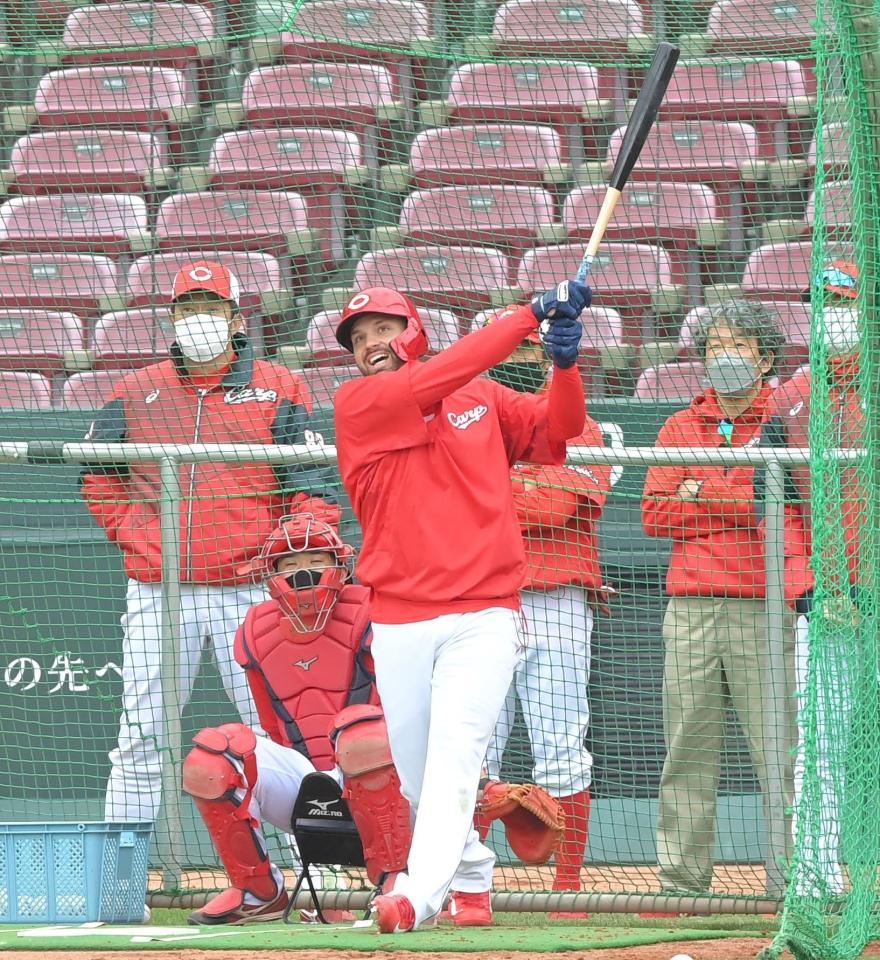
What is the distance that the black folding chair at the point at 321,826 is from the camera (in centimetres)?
428

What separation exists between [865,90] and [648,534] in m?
1.73

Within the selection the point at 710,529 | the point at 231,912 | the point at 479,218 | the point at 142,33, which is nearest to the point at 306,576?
the point at 231,912

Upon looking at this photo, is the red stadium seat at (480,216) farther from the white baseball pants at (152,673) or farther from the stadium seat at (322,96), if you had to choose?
the white baseball pants at (152,673)

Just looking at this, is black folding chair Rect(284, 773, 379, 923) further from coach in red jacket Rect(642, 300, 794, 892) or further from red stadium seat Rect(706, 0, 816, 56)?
red stadium seat Rect(706, 0, 816, 56)

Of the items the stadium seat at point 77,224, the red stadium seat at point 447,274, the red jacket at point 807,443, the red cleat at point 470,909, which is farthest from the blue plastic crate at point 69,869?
the stadium seat at point 77,224

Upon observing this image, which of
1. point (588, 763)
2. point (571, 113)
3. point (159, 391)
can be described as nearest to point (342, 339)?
point (159, 391)

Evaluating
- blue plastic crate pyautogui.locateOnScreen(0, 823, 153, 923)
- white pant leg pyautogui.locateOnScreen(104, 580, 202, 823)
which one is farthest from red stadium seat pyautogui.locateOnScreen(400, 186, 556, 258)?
blue plastic crate pyautogui.locateOnScreen(0, 823, 153, 923)

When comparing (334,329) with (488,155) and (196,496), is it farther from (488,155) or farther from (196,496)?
(196,496)

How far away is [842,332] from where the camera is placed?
3.78 m

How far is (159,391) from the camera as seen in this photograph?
526cm

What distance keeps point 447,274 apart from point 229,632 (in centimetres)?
187

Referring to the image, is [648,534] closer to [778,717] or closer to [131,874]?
[778,717]

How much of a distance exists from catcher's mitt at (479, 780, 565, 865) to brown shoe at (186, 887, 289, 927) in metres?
0.73

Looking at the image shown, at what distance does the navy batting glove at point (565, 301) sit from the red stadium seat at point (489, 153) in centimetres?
269
